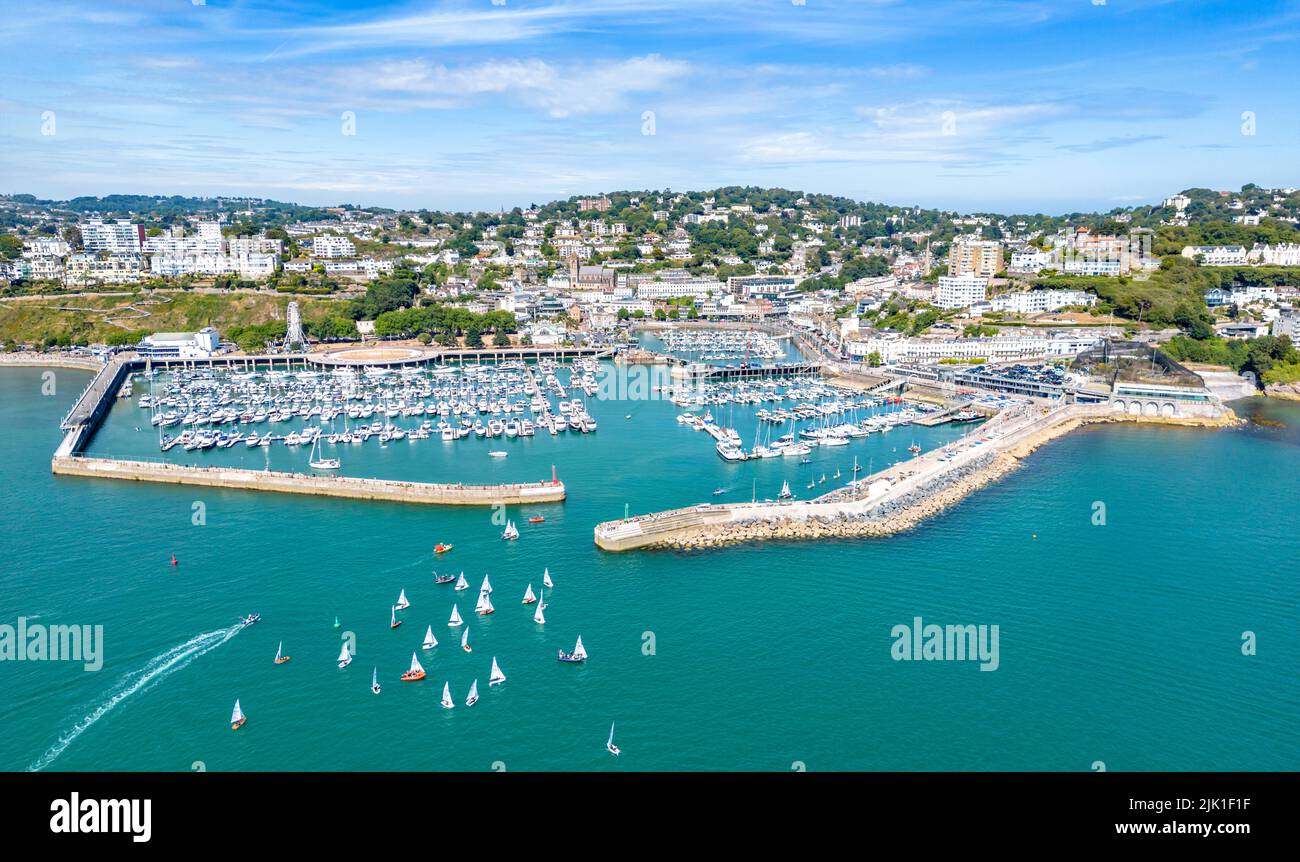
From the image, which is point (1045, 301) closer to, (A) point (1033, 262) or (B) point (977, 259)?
(B) point (977, 259)

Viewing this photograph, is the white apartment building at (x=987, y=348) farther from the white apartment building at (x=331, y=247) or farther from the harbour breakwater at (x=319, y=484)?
the white apartment building at (x=331, y=247)

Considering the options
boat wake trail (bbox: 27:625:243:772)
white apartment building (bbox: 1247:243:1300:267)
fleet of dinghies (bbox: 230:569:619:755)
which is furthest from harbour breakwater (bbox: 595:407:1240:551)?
white apartment building (bbox: 1247:243:1300:267)

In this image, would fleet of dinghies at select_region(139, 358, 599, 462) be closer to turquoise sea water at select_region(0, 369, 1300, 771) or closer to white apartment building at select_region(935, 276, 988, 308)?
turquoise sea water at select_region(0, 369, 1300, 771)

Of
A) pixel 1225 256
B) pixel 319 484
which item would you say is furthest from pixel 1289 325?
pixel 319 484

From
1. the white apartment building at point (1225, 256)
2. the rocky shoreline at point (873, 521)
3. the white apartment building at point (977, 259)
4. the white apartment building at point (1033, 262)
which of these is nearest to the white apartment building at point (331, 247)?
the white apartment building at point (977, 259)

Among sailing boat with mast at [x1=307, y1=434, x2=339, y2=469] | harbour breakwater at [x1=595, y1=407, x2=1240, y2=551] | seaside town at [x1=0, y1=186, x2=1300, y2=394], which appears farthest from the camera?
seaside town at [x1=0, y1=186, x2=1300, y2=394]
